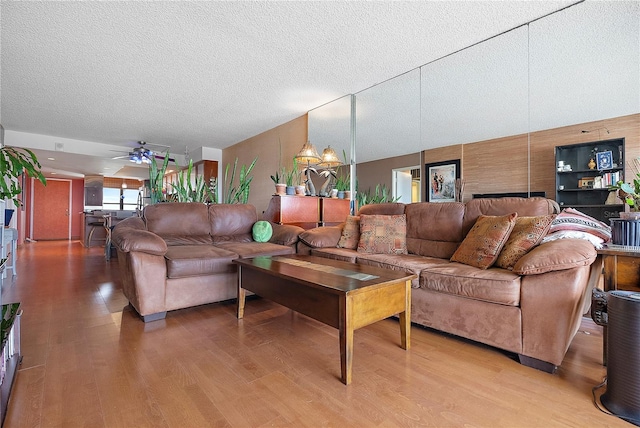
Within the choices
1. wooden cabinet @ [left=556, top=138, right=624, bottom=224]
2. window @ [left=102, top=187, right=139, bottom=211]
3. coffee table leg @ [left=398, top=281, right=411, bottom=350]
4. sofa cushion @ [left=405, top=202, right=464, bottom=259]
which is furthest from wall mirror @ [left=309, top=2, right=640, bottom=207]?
window @ [left=102, top=187, right=139, bottom=211]

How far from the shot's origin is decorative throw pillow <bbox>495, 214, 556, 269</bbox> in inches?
76.2

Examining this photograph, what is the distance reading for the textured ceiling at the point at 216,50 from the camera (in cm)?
237

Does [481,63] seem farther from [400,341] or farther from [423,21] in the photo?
[400,341]

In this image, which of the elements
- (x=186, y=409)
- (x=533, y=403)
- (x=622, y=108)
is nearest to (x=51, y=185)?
(x=186, y=409)

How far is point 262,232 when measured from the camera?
3344 millimetres

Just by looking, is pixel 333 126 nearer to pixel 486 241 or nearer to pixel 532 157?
pixel 532 157

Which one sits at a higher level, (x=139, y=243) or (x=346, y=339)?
(x=139, y=243)

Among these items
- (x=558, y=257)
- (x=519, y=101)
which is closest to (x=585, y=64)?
(x=519, y=101)

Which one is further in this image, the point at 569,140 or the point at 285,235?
the point at 569,140

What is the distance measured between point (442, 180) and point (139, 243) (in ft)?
10.4

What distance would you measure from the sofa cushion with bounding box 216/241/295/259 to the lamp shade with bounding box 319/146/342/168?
169 cm

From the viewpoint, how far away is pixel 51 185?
10.1 metres

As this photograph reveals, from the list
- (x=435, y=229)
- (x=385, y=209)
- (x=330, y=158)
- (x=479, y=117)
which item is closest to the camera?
(x=435, y=229)

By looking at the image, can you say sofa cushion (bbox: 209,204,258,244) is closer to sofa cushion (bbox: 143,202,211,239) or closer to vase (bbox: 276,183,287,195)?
sofa cushion (bbox: 143,202,211,239)
